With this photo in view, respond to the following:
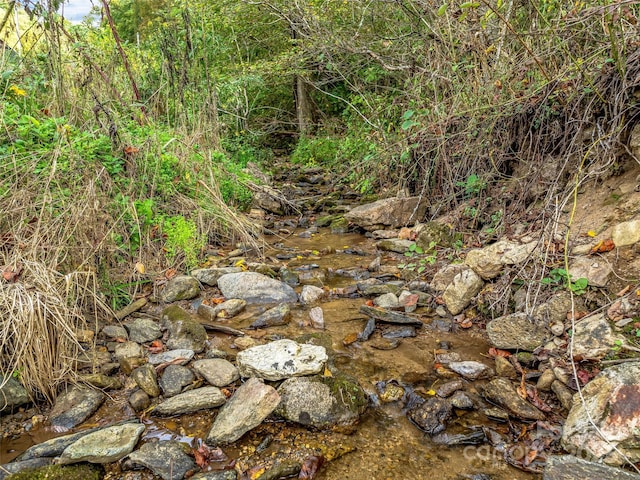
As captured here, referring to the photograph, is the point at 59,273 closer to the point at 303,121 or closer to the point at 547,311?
the point at 547,311

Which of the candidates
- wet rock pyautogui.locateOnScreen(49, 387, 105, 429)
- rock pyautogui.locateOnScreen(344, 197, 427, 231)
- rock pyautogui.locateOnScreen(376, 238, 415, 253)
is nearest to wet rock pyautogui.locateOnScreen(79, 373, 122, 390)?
wet rock pyautogui.locateOnScreen(49, 387, 105, 429)

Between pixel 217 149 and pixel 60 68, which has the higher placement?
pixel 60 68

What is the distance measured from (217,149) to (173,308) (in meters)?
2.34

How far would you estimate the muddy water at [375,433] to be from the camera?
1.70 m

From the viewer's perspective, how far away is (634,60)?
264 cm

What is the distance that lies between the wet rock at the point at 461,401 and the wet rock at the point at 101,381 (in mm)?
1671

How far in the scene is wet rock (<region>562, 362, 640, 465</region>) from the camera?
5.28 ft

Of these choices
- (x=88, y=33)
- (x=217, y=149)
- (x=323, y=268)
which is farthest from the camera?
(x=217, y=149)

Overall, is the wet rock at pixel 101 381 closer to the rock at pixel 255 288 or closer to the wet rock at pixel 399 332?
the rock at pixel 255 288

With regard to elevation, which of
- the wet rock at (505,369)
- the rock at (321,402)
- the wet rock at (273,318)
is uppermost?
the wet rock at (273,318)

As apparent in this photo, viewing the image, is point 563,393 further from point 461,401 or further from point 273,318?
point 273,318

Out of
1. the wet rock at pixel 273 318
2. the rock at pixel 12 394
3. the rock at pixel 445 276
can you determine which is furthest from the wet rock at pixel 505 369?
the rock at pixel 12 394

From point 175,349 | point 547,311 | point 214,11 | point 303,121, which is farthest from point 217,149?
point 303,121

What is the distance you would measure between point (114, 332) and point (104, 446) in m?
0.96
